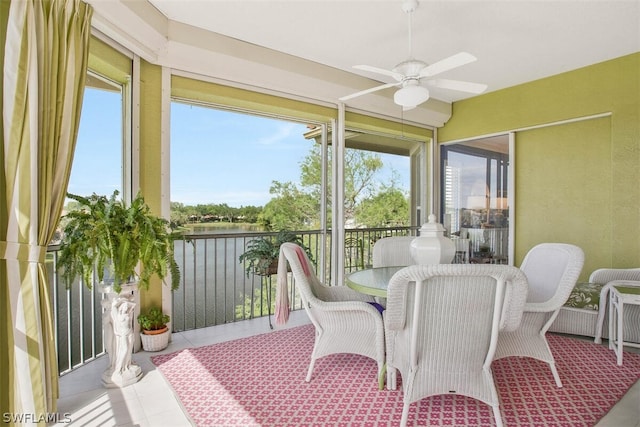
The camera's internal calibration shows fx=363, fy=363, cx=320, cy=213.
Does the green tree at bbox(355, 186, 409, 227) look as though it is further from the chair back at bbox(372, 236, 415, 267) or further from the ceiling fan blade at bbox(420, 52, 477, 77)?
the ceiling fan blade at bbox(420, 52, 477, 77)

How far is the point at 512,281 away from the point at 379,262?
1.79m

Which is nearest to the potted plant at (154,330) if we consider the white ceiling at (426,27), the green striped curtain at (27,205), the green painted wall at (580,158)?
the green striped curtain at (27,205)

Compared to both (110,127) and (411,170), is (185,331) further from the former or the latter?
(411,170)

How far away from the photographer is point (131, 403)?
2.23 m

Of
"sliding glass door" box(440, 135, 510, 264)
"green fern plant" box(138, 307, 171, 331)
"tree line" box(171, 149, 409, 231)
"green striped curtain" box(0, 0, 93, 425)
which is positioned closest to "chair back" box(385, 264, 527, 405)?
"green striped curtain" box(0, 0, 93, 425)

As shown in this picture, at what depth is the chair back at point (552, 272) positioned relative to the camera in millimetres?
2273

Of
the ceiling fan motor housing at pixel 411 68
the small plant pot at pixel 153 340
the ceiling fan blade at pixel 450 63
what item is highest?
the ceiling fan motor housing at pixel 411 68

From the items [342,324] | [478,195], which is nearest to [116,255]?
[342,324]

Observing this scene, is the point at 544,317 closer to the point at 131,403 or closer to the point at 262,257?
the point at 262,257

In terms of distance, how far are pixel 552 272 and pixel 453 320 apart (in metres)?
1.33

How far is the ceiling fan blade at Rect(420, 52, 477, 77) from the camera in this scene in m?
2.34

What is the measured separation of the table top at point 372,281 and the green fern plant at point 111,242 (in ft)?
4.27

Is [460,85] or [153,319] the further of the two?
[153,319]

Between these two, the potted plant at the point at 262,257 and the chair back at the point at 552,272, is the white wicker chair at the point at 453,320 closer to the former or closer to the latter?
the chair back at the point at 552,272
